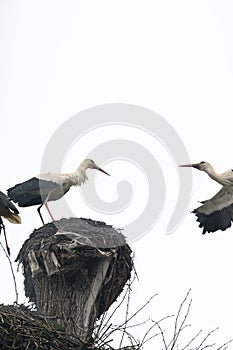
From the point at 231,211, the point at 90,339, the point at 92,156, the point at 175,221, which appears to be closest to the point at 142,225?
the point at 175,221

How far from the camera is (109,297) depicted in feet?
22.1

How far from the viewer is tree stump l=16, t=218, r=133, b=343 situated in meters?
6.56

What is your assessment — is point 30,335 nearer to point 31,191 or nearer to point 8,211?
point 8,211

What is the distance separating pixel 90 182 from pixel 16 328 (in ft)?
13.3

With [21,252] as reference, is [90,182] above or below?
above

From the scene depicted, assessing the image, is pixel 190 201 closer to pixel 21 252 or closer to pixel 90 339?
pixel 21 252

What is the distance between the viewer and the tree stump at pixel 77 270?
6562mm

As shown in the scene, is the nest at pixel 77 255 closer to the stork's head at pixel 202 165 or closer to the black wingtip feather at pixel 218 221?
the black wingtip feather at pixel 218 221

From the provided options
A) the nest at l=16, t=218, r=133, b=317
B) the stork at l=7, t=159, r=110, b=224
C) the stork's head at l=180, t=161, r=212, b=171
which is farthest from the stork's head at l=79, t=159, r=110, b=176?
the nest at l=16, t=218, r=133, b=317

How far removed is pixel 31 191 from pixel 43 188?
13cm

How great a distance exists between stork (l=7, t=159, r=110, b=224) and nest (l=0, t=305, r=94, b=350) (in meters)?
3.04

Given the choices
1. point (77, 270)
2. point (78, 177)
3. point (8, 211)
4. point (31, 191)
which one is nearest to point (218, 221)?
point (78, 177)

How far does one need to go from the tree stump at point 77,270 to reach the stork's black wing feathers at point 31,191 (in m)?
1.35

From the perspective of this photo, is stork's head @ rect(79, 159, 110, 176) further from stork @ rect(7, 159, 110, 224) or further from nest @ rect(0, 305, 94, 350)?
nest @ rect(0, 305, 94, 350)
